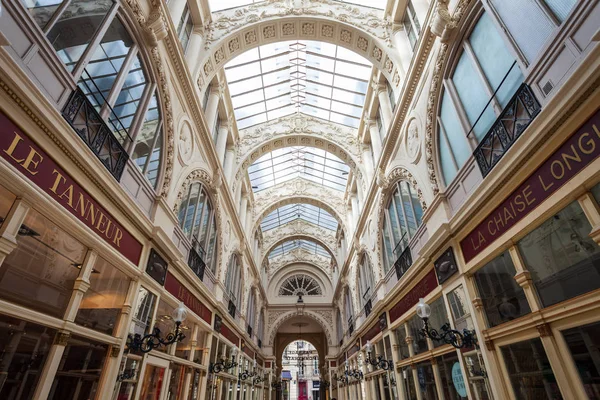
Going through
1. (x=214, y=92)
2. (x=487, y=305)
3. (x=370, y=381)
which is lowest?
(x=370, y=381)

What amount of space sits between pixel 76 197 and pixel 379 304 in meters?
8.48

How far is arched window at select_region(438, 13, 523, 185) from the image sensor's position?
434cm

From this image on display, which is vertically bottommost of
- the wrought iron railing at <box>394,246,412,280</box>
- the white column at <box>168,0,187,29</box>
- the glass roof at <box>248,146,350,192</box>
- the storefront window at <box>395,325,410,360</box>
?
the storefront window at <box>395,325,410,360</box>

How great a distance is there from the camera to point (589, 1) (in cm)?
291

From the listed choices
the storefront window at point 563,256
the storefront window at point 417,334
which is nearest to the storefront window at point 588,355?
the storefront window at point 563,256

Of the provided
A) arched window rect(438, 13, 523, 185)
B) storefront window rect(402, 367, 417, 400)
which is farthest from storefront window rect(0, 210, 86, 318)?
storefront window rect(402, 367, 417, 400)

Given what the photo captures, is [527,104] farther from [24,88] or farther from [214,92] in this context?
[214,92]

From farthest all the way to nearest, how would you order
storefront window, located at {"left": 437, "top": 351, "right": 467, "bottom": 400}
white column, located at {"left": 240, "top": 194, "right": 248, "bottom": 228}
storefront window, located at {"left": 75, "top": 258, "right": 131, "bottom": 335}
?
1. white column, located at {"left": 240, "top": 194, "right": 248, "bottom": 228}
2. storefront window, located at {"left": 437, "top": 351, "right": 467, "bottom": 400}
3. storefront window, located at {"left": 75, "top": 258, "right": 131, "bottom": 335}

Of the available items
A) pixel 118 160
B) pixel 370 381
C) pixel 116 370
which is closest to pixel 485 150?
pixel 118 160

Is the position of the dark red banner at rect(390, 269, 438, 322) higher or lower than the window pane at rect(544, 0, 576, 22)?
lower

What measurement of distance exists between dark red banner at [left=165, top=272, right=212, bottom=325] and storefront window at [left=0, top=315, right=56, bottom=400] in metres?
2.83

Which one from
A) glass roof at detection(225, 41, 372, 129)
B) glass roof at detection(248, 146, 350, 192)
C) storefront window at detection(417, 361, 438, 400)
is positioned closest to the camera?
storefront window at detection(417, 361, 438, 400)

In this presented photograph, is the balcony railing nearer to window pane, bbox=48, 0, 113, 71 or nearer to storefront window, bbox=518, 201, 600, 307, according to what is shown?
window pane, bbox=48, 0, 113, 71

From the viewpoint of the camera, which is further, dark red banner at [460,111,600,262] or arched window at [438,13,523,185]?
arched window at [438,13,523,185]
